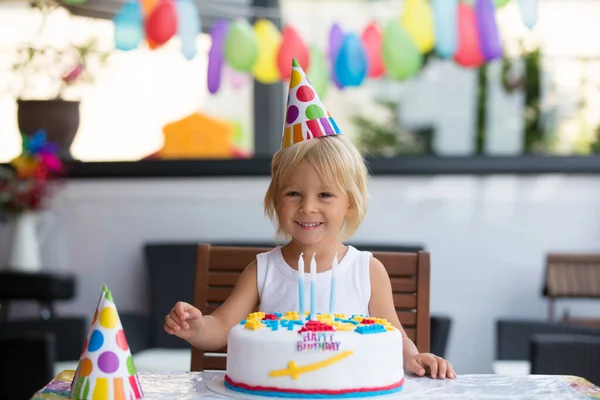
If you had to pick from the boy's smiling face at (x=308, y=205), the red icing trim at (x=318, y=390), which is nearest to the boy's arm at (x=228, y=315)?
the boy's smiling face at (x=308, y=205)

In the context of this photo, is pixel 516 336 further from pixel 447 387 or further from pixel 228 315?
pixel 447 387

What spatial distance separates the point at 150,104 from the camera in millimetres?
4430

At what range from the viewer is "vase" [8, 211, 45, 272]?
13.5 ft

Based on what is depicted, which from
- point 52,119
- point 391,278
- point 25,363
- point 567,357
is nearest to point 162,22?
point 52,119

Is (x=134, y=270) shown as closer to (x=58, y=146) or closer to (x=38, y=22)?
(x=58, y=146)

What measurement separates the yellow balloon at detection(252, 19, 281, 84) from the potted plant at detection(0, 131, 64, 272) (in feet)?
3.12

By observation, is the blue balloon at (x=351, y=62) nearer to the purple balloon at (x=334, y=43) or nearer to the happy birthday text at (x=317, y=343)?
the purple balloon at (x=334, y=43)

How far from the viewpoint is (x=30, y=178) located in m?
4.15

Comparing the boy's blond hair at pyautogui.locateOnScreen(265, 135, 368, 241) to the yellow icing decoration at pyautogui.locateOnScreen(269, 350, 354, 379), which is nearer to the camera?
the yellow icing decoration at pyautogui.locateOnScreen(269, 350, 354, 379)

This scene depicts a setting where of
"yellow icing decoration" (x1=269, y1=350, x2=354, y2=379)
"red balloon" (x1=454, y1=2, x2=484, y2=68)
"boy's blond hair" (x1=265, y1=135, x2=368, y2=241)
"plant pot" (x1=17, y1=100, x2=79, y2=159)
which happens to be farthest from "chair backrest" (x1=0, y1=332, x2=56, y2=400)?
"red balloon" (x1=454, y1=2, x2=484, y2=68)

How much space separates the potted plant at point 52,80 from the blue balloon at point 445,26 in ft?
4.71

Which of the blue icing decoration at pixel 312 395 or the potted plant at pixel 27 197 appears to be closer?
the blue icing decoration at pixel 312 395

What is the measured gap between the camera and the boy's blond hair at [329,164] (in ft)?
5.78

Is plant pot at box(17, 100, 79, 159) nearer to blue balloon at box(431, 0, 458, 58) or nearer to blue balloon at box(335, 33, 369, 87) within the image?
blue balloon at box(335, 33, 369, 87)
